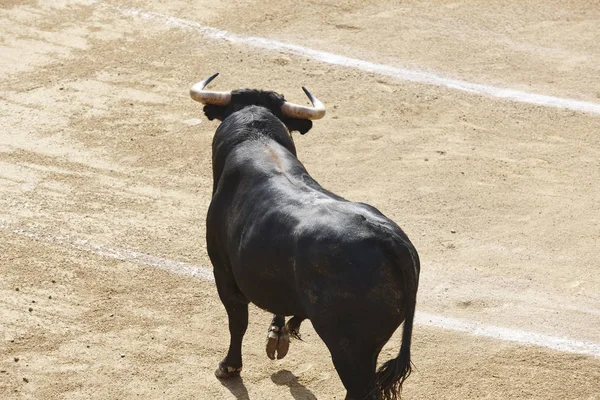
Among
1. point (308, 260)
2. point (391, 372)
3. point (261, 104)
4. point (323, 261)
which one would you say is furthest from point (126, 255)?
point (391, 372)

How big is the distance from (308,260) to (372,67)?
341 inches

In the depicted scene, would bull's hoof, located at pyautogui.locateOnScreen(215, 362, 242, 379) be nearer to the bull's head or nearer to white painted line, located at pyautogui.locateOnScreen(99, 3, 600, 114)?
the bull's head

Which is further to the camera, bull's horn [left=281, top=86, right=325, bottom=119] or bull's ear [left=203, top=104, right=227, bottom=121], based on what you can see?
bull's ear [left=203, top=104, right=227, bottom=121]

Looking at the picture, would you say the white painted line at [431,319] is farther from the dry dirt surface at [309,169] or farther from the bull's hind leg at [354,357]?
the bull's hind leg at [354,357]

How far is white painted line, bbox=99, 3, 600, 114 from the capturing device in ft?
50.4

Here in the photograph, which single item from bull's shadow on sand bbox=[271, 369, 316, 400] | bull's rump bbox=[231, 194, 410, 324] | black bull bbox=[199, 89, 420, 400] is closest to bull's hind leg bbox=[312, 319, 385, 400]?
black bull bbox=[199, 89, 420, 400]

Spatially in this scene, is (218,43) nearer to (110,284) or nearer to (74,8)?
(74,8)

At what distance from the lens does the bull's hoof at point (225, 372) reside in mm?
9836

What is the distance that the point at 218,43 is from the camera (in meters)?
16.7

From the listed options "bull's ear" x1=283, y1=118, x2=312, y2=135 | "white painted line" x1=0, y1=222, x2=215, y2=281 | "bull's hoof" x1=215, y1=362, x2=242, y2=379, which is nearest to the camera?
"bull's hoof" x1=215, y1=362, x2=242, y2=379

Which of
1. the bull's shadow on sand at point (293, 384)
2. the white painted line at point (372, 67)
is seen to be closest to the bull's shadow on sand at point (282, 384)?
the bull's shadow on sand at point (293, 384)

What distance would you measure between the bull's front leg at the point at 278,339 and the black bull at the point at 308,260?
0.09 ft

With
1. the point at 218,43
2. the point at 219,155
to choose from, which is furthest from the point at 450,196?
the point at 218,43

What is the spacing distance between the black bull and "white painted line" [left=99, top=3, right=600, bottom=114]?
644 centimetres
